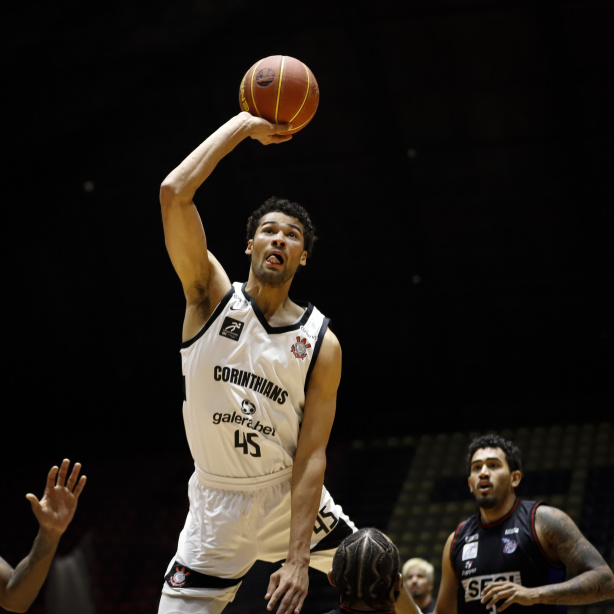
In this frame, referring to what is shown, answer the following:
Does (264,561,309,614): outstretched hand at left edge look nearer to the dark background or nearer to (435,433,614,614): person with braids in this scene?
(435,433,614,614): person with braids

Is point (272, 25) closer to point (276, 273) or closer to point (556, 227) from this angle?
point (556, 227)

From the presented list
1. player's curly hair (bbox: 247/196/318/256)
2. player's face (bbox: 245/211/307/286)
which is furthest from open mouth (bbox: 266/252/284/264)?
player's curly hair (bbox: 247/196/318/256)

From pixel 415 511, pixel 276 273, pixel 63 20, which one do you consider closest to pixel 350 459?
pixel 415 511

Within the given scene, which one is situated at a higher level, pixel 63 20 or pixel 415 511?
pixel 63 20

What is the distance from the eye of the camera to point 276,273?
4121 mm

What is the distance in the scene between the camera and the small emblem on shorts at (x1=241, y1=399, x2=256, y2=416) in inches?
157

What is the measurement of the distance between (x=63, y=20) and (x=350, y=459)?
24.1ft

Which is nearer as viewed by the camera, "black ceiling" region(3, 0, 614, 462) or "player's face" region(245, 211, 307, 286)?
"player's face" region(245, 211, 307, 286)

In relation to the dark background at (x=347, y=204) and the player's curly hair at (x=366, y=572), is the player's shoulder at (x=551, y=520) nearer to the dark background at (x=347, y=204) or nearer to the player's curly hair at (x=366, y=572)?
the player's curly hair at (x=366, y=572)

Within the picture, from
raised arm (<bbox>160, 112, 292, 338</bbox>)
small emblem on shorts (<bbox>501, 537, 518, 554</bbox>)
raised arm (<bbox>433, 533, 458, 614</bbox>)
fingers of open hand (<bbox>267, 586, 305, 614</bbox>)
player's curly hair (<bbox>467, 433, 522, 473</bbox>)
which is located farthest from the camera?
player's curly hair (<bbox>467, 433, 522, 473</bbox>)

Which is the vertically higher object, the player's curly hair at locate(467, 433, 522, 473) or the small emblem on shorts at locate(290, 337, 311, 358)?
the player's curly hair at locate(467, 433, 522, 473)

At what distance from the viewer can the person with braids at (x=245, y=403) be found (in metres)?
3.93

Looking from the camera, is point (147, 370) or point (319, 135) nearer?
point (319, 135)

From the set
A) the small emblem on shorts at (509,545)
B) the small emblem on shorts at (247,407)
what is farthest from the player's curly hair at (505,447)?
the small emblem on shorts at (247,407)
